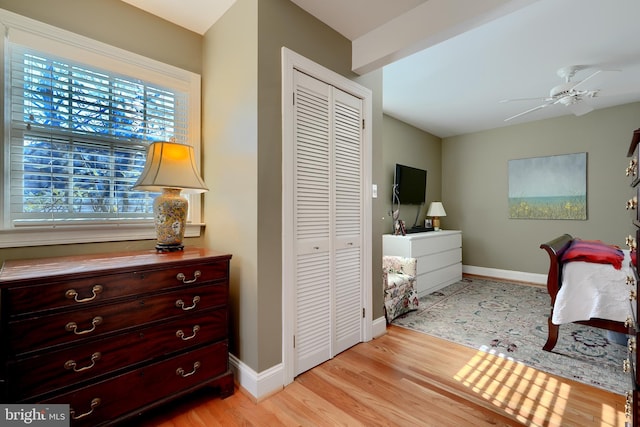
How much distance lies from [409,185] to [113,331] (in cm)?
419

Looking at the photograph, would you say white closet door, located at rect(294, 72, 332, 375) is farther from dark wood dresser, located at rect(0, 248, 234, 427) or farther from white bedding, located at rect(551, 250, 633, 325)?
white bedding, located at rect(551, 250, 633, 325)

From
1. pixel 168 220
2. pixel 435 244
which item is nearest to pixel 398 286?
pixel 435 244

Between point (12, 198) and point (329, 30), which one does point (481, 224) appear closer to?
point (329, 30)

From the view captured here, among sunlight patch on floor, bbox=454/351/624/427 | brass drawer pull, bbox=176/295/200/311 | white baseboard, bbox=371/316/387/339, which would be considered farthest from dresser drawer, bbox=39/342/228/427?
sunlight patch on floor, bbox=454/351/624/427

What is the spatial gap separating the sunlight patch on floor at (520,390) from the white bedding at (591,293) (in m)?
0.54

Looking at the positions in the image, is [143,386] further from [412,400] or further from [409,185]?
[409,185]

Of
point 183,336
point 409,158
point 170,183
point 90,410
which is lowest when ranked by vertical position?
point 90,410

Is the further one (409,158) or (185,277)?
(409,158)

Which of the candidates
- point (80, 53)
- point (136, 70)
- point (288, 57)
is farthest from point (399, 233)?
point (80, 53)

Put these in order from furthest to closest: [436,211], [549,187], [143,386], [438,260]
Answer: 1. [436,211]
2. [549,187]
3. [438,260]
4. [143,386]

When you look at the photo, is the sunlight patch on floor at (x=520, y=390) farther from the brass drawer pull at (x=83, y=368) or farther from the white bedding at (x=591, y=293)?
the brass drawer pull at (x=83, y=368)

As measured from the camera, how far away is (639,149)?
3.85ft

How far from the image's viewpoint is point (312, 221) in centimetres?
201

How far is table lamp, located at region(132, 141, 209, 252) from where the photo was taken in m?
1.69
